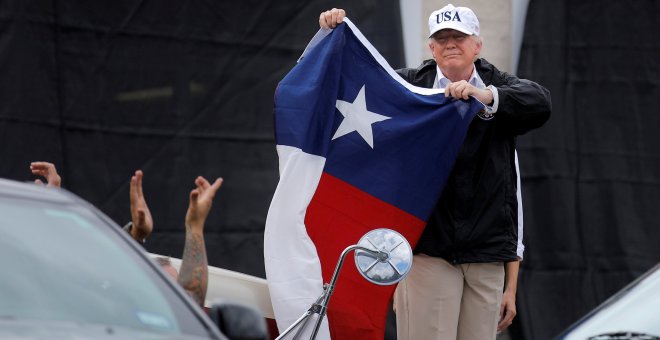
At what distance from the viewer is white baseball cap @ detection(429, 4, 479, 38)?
6184mm

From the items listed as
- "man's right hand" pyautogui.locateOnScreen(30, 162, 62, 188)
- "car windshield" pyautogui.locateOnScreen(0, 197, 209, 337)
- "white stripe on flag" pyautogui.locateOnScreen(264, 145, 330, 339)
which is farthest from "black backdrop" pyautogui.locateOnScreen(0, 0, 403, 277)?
"car windshield" pyautogui.locateOnScreen(0, 197, 209, 337)

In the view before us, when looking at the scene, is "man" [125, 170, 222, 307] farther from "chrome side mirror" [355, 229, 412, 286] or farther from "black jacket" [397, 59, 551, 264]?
"black jacket" [397, 59, 551, 264]

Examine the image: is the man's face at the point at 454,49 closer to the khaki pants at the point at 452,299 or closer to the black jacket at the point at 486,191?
the black jacket at the point at 486,191

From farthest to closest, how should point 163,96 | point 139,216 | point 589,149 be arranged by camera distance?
point 589,149
point 163,96
point 139,216

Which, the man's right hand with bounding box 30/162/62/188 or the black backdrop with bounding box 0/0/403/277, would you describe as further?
the black backdrop with bounding box 0/0/403/277

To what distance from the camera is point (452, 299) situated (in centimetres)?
606

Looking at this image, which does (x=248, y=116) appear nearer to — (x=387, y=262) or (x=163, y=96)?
(x=163, y=96)

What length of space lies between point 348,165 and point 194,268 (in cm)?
108

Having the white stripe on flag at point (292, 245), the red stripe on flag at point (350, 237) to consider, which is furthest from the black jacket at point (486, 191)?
the white stripe on flag at point (292, 245)

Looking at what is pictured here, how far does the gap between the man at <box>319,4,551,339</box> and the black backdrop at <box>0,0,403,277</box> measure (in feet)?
7.38

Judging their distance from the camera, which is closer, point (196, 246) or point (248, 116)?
point (196, 246)

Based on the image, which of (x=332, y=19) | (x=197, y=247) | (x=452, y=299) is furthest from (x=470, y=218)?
(x=197, y=247)

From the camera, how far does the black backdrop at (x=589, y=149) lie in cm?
885

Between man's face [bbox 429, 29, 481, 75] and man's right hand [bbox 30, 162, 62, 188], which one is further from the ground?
man's face [bbox 429, 29, 481, 75]
